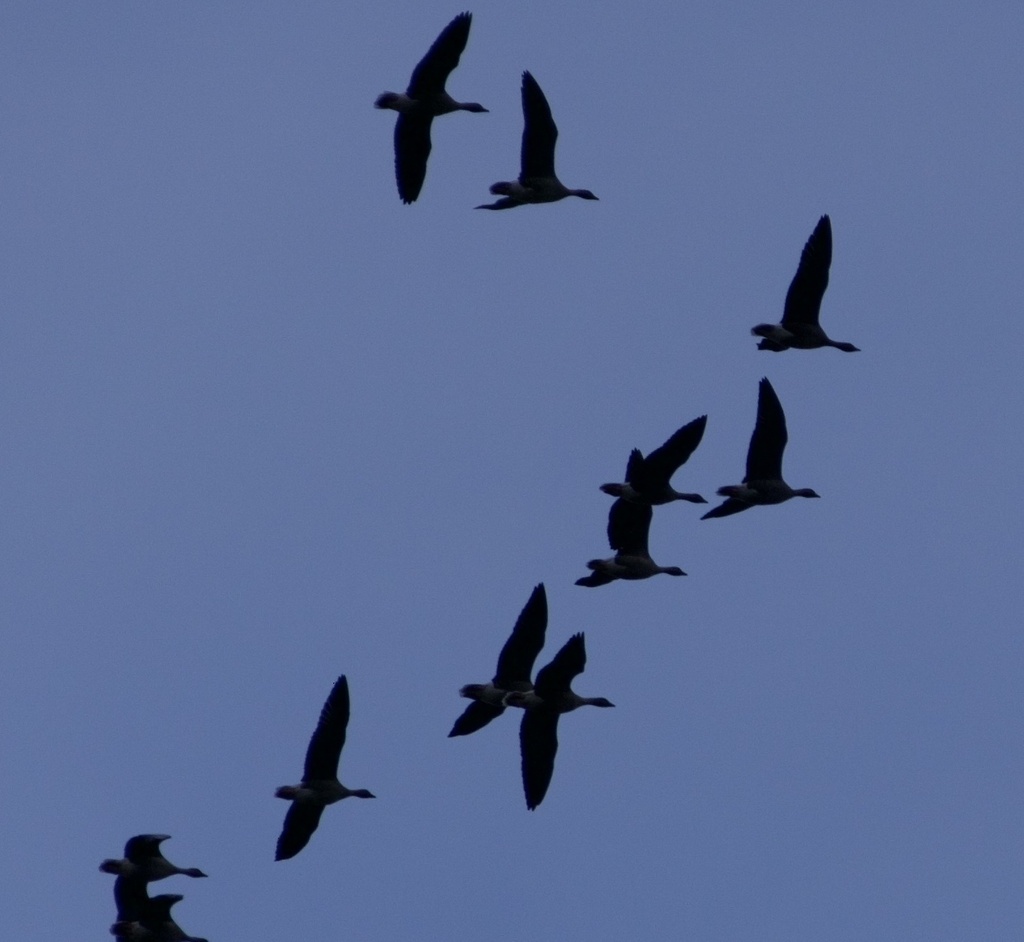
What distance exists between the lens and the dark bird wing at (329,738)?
26781 mm

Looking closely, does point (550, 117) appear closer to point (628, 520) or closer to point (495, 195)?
point (495, 195)

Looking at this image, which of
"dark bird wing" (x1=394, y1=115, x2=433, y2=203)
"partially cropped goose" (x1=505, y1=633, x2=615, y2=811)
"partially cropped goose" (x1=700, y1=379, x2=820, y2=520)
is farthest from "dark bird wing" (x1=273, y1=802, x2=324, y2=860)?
"dark bird wing" (x1=394, y1=115, x2=433, y2=203)

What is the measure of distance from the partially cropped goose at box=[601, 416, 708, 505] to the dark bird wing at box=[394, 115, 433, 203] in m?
4.65

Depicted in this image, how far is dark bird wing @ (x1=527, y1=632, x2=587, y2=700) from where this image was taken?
90.0ft

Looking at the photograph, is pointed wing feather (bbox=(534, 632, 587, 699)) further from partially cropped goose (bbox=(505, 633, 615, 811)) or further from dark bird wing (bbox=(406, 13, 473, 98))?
dark bird wing (bbox=(406, 13, 473, 98))

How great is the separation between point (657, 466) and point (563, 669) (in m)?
3.54

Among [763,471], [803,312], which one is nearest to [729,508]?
[763,471]

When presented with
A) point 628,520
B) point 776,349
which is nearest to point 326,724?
point 628,520

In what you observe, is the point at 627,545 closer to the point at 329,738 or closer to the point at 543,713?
the point at 543,713

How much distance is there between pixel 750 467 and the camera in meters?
30.1

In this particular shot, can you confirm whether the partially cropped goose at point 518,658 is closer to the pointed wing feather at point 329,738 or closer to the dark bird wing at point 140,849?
the pointed wing feather at point 329,738

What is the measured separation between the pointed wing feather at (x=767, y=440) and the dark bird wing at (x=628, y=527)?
4.95 ft

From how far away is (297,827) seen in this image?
2772 centimetres

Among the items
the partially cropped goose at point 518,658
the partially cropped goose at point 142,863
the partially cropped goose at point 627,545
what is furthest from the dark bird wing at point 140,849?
the partially cropped goose at point 627,545
